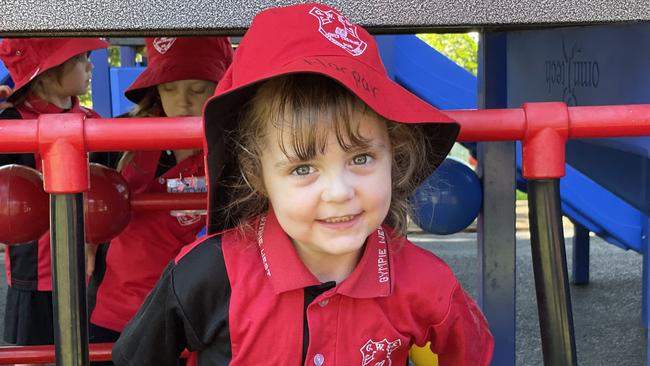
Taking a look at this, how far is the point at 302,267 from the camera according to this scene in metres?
1.29

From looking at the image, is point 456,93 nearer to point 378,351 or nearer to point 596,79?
point 596,79

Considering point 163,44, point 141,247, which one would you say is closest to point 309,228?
point 141,247

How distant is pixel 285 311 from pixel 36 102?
1424 millimetres

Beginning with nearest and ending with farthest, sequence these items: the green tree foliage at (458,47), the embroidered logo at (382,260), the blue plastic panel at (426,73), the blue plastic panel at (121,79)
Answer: the embroidered logo at (382,260) < the blue plastic panel at (426,73) < the blue plastic panel at (121,79) < the green tree foliage at (458,47)

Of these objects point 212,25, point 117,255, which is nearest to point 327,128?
point 212,25

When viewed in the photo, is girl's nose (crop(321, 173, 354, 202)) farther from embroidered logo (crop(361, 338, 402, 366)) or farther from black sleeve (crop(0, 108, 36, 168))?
black sleeve (crop(0, 108, 36, 168))

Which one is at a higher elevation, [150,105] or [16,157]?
[150,105]

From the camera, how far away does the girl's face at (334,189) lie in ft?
3.92

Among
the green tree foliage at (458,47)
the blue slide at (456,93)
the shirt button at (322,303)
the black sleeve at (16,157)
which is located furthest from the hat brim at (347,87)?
the green tree foliage at (458,47)

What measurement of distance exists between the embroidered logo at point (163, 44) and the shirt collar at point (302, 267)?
3.46ft

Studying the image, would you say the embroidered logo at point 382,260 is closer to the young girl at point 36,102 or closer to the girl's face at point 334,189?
the girl's face at point 334,189

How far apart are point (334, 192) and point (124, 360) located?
1.42 feet

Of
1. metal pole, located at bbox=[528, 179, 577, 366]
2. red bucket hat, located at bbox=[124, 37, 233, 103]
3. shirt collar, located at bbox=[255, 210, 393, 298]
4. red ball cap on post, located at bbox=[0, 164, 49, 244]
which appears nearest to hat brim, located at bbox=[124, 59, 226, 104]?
red bucket hat, located at bbox=[124, 37, 233, 103]

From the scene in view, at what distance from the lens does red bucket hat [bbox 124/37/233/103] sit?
7.45ft
